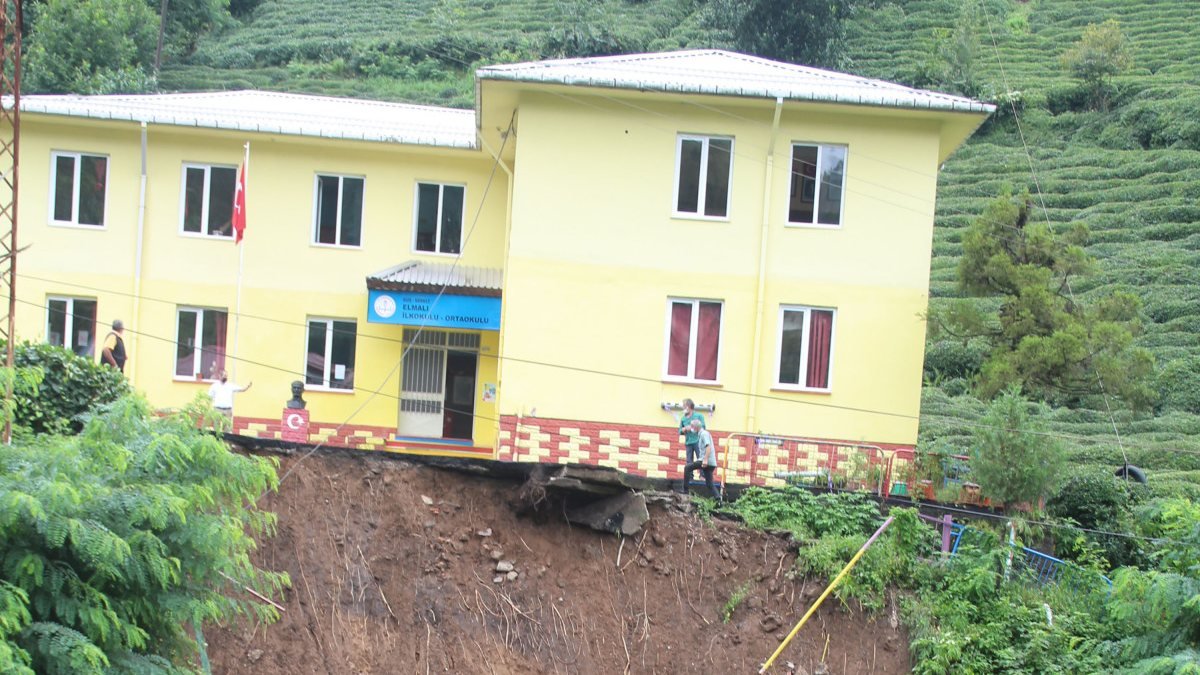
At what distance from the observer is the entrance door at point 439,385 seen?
2205 centimetres

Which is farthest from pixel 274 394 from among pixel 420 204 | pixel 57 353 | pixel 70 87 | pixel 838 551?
pixel 70 87

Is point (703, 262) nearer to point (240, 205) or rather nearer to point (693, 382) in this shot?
point (693, 382)

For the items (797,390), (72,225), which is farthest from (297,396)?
(797,390)

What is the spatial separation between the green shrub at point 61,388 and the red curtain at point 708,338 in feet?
29.2

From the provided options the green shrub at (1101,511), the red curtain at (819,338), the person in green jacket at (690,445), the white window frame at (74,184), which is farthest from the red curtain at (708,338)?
the white window frame at (74,184)

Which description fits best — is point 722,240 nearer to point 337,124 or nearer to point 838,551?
point 838,551

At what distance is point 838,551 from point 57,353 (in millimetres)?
10494

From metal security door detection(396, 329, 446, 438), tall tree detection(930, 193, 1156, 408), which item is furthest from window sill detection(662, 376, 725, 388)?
metal security door detection(396, 329, 446, 438)

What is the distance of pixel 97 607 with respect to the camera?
30.2 ft

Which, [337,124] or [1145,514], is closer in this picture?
[1145,514]

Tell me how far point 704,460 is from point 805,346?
346 centimetres

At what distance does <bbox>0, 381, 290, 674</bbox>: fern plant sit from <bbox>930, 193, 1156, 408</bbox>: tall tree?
11.9 m

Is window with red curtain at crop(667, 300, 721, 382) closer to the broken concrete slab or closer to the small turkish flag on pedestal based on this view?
the broken concrete slab

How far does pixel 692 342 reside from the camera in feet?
63.6
